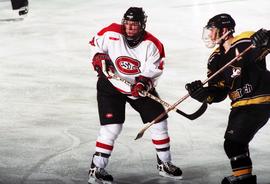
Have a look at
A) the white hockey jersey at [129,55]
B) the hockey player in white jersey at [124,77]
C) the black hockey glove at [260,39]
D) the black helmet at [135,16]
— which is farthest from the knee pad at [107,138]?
the black hockey glove at [260,39]

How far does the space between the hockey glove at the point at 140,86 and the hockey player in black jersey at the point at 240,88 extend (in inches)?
11.7

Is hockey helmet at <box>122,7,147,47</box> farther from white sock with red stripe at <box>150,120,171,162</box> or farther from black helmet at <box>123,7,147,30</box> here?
white sock with red stripe at <box>150,120,171,162</box>

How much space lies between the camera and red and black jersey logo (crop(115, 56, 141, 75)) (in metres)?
3.73

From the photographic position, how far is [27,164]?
13.2 feet

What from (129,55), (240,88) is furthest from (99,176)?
(240,88)

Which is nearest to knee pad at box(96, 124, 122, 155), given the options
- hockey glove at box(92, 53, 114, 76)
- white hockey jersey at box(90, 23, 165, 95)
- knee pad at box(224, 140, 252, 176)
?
white hockey jersey at box(90, 23, 165, 95)

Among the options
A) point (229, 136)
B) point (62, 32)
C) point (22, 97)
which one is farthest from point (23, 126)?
point (62, 32)

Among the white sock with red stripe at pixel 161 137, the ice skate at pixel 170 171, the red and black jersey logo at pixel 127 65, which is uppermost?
the red and black jersey logo at pixel 127 65

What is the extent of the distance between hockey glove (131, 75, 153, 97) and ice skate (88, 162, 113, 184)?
1.44ft

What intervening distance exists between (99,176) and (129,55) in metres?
0.66

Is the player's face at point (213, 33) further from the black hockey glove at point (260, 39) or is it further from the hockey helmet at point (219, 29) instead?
the black hockey glove at point (260, 39)

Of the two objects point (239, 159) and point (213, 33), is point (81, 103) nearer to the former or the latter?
point (213, 33)

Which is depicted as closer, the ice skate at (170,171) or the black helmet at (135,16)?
the black helmet at (135,16)

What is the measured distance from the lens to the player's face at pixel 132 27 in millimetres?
3641
